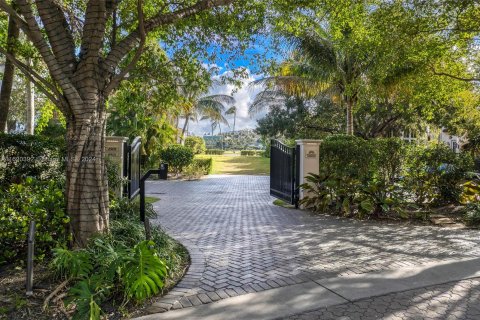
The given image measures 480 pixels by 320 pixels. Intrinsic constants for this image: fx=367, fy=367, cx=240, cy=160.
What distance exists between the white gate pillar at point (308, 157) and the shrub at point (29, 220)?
6.52 meters

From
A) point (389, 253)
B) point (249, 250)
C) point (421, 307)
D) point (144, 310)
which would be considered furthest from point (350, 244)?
point (144, 310)

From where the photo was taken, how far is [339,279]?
4391 millimetres

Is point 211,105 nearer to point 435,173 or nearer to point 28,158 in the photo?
point 435,173

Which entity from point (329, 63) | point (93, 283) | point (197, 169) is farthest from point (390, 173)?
point (197, 169)

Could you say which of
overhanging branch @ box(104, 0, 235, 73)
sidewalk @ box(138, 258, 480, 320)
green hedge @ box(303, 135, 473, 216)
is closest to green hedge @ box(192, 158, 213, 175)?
green hedge @ box(303, 135, 473, 216)

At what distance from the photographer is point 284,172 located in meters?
10.8

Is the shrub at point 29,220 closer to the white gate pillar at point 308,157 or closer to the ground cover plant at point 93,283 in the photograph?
the ground cover plant at point 93,283

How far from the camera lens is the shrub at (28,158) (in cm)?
644

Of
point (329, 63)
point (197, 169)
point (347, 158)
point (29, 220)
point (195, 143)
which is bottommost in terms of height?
point (197, 169)

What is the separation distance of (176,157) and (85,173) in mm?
18236

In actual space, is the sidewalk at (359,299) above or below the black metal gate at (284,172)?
below

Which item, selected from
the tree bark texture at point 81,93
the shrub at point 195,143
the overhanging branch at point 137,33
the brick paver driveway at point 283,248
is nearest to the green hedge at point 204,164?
the shrub at point 195,143

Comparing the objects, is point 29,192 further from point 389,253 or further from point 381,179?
point 381,179

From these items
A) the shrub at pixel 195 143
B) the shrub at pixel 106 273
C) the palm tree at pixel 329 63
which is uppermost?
the palm tree at pixel 329 63
